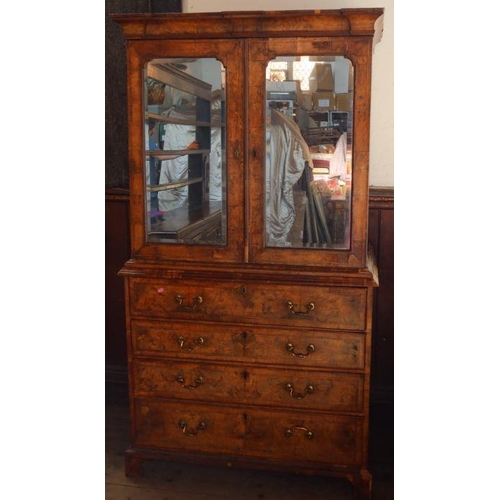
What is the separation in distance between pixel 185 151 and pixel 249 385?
3.03 feet

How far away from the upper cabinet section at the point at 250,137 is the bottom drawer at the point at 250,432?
59 centimetres

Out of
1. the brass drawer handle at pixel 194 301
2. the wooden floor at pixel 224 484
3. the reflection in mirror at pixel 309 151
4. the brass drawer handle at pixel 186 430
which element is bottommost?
the wooden floor at pixel 224 484

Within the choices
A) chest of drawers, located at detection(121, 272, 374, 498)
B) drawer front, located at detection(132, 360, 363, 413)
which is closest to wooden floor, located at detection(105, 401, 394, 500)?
Result: chest of drawers, located at detection(121, 272, 374, 498)

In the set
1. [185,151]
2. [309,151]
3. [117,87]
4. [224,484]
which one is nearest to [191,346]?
[224,484]

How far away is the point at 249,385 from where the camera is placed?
2227 mm

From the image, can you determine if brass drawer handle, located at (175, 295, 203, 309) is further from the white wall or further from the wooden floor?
the white wall

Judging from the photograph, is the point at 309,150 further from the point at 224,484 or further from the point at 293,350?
the point at 224,484

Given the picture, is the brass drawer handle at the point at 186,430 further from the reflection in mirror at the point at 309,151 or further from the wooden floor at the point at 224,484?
the reflection in mirror at the point at 309,151

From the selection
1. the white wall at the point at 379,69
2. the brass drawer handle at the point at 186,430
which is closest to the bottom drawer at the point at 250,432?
the brass drawer handle at the point at 186,430

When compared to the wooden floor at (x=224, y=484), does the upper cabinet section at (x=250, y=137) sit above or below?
above

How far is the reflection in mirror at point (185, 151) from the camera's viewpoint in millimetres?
2143
